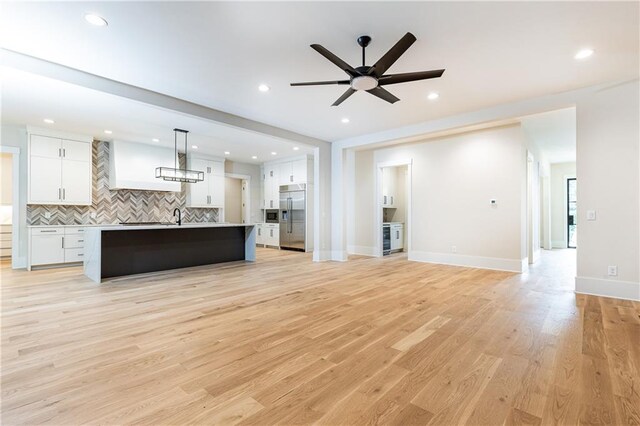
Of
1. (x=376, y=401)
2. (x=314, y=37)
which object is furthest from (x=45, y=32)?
(x=376, y=401)

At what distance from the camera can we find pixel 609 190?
385 cm

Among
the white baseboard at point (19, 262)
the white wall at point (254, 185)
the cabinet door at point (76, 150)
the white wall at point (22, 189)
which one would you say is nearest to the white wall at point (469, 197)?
the white wall at point (254, 185)

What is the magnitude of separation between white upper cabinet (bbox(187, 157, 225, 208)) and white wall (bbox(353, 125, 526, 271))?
491cm

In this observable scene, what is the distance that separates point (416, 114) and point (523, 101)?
5.11 feet

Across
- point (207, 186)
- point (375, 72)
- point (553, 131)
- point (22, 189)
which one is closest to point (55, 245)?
point (22, 189)

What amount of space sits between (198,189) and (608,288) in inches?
333

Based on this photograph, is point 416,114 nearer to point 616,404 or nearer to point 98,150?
point 616,404

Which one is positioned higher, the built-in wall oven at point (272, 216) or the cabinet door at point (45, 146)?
the cabinet door at point (45, 146)

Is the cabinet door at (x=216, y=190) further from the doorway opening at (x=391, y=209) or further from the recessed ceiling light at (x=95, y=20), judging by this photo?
the recessed ceiling light at (x=95, y=20)

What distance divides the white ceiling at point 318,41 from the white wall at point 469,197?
5.27 ft

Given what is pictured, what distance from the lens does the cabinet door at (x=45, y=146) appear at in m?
5.78

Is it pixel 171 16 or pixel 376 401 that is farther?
pixel 171 16

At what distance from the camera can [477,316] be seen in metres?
3.03

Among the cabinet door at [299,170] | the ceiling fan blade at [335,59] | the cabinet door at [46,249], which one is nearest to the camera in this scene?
the ceiling fan blade at [335,59]
